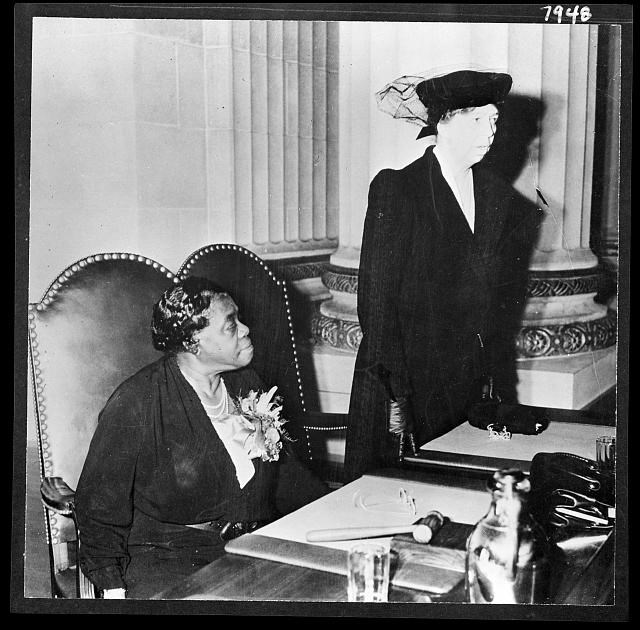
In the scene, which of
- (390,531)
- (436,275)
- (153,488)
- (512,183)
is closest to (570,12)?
(512,183)

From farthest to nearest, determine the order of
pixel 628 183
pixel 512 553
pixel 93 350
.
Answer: pixel 628 183
pixel 93 350
pixel 512 553

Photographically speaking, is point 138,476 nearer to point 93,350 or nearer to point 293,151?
point 93,350

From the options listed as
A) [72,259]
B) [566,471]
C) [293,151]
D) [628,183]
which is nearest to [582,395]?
[566,471]

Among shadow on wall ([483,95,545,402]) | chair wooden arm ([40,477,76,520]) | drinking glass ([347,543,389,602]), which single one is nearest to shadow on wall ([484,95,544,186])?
shadow on wall ([483,95,545,402])

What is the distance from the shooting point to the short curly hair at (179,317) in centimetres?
212

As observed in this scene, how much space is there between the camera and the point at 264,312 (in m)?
2.20

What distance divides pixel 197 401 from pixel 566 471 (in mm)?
893

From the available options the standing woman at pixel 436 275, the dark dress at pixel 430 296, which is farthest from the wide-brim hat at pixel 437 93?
the dark dress at pixel 430 296

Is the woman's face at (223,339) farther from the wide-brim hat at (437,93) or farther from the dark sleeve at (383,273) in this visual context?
the wide-brim hat at (437,93)

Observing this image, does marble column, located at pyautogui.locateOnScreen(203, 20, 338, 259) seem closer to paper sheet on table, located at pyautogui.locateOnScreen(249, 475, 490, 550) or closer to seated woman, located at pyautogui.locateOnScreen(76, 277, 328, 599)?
seated woman, located at pyautogui.locateOnScreen(76, 277, 328, 599)

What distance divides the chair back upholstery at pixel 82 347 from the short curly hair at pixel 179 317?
0.07ft

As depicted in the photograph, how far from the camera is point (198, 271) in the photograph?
2156mm

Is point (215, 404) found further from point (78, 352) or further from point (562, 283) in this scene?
point (562, 283)

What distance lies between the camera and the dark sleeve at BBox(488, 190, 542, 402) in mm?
2242
